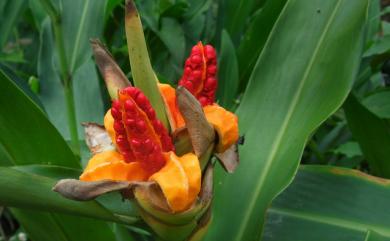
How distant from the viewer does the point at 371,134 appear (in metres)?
1.09

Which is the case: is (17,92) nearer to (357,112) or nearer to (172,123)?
(172,123)

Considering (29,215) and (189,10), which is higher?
(189,10)

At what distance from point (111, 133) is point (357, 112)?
0.50 m

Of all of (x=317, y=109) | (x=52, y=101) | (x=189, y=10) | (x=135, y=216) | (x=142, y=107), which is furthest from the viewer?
(x=189, y=10)

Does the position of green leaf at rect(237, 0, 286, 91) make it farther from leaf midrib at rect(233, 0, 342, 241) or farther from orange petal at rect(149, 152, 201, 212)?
orange petal at rect(149, 152, 201, 212)

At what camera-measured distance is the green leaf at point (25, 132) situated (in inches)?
33.2

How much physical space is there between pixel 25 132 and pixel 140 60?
25cm

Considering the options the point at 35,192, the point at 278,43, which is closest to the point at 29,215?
the point at 35,192

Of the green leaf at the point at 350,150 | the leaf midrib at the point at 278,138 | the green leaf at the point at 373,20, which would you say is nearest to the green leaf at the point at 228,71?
the green leaf at the point at 350,150

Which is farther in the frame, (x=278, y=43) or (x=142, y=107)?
(x=278, y=43)

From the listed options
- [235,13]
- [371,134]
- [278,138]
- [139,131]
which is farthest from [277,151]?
[235,13]

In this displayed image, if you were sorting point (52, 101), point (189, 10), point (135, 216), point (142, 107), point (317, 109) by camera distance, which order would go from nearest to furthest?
point (142, 107)
point (135, 216)
point (317, 109)
point (52, 101)
point (189, 10)

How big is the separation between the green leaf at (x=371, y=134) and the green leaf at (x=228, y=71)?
282 millimetres

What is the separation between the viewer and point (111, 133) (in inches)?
28.3
